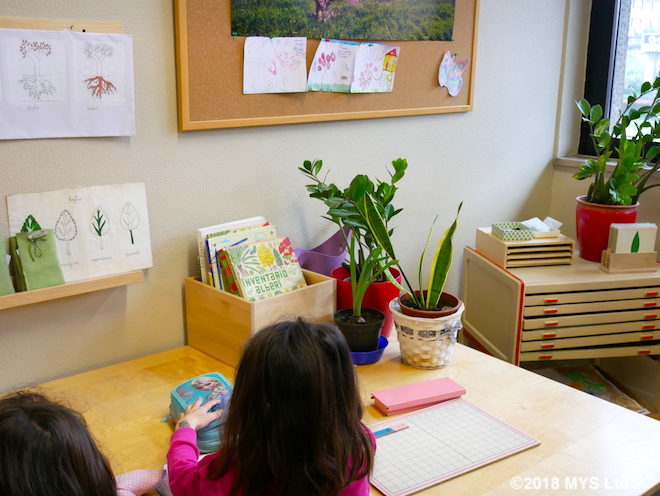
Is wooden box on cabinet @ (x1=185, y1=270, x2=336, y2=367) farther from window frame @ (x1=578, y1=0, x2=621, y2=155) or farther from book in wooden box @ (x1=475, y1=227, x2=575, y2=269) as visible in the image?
window frame @ (x1=578, y1=0, x2=621, y2=155)

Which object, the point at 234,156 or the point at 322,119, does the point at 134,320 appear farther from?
the point at 322,119

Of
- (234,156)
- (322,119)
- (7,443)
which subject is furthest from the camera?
(322,119)

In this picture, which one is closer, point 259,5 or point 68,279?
point 68,279

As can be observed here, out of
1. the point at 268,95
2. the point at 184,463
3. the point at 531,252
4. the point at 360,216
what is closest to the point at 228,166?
the point at 268,95

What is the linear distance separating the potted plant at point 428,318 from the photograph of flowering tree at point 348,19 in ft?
1.82

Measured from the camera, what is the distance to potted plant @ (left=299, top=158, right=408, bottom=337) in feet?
5.69

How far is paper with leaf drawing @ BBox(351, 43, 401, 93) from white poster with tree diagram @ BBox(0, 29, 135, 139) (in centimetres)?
73

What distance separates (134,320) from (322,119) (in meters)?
0.79

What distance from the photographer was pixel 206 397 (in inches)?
55.8

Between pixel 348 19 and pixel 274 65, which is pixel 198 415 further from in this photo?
pixel 348 19

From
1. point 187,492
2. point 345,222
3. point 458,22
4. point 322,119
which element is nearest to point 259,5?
point 322,119

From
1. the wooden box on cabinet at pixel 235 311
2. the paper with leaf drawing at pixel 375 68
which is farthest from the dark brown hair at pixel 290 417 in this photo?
the paper with leaf drawing at pixel 375 68

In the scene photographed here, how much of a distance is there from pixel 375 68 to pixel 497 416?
3.76ft

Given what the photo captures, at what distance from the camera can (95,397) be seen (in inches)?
60.2
